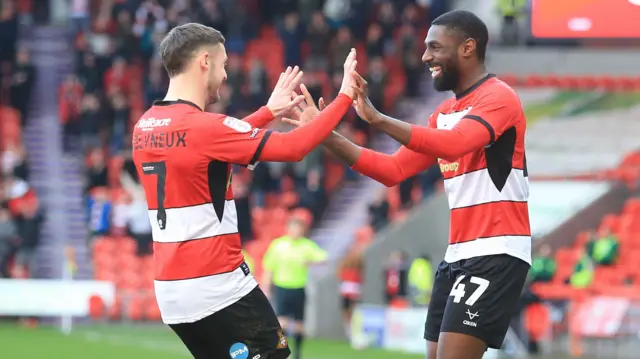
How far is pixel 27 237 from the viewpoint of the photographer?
21688 millimetres

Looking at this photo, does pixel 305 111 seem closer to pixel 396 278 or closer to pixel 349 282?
pixel 396 278

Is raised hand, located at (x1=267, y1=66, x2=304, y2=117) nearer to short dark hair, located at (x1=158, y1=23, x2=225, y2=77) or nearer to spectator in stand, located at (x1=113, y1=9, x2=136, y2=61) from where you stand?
short dark hair, located at (x1=158, y1=23, x2=225, y2=77)

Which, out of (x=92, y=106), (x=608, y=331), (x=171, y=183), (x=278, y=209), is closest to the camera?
(x=171, y=183)

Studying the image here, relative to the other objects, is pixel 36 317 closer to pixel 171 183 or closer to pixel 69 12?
pixel 69 12

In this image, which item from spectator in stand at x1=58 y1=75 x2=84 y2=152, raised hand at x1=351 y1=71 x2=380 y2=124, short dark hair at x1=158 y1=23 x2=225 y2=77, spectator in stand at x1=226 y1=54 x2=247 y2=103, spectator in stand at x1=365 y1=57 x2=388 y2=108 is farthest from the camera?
spectator in stand at x1=58 y1=75 x2=84 y2=152

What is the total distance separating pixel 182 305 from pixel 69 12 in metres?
22.8

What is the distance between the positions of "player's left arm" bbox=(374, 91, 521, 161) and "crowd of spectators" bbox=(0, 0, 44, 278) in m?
16.2

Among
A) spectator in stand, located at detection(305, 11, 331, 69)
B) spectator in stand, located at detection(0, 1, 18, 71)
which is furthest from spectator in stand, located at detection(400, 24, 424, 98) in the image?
spectator in stand, located at detection(0, 1, 18, 71)

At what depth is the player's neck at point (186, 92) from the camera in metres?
6.08

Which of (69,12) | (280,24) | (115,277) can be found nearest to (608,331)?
(115,277)

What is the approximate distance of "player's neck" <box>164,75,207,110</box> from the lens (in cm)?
608

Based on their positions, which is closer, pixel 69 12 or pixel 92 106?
pixel 92 106

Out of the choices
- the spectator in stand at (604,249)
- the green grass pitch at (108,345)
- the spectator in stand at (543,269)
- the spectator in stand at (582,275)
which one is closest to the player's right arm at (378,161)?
the green grass pitch at (108,345)

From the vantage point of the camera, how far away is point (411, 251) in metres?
20.7
